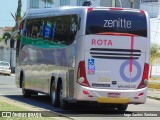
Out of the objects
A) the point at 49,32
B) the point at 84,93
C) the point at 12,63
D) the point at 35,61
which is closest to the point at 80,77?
the point at 84,93

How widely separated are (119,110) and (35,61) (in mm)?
5318

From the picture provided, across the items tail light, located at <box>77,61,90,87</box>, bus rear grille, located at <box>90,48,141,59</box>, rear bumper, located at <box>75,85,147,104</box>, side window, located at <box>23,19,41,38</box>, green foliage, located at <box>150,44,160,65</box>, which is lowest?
green foliage, located at <box>150,44,160,65</box>

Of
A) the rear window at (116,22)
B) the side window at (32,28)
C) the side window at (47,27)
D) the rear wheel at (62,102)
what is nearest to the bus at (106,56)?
the rear window at (116,22)

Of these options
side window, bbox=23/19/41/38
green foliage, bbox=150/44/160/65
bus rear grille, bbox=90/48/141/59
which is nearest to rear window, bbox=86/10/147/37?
bus rear grille, bbox=90/48/141/59

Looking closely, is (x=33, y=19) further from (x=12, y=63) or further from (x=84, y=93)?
(x=12, y=63)

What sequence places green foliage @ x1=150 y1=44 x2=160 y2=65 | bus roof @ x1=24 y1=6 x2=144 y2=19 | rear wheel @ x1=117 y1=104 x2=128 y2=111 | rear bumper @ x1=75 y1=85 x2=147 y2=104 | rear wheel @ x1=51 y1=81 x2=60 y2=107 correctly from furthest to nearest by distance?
green foliage @ x1=150 y1=44 x2=160 y2=65 < rear wheel @ x1=51 y1=81 x2=60 y2=107 < rear wheel @ x1=117 y1=104 x2=128 y2=111 < bus roof @ x1=24 y1=6 x2=144 y2=19 < rear bumper @ x1=75 y1=85 x2=147 y2=104

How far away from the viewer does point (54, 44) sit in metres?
22.6

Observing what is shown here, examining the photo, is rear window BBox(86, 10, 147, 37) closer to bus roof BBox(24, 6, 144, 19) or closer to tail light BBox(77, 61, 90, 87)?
bus roof BBox(24, 6, 144, 19)

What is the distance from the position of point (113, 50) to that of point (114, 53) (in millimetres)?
105

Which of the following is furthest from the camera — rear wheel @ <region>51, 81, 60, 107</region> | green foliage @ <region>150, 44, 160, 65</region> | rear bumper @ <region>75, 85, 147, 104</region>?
green foliage @ <region>150, 44, 160, 65</region>

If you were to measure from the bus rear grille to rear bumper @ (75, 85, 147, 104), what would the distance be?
111 cm

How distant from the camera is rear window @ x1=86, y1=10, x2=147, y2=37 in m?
19.9

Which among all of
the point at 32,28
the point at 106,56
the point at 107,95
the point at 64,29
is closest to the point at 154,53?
the point at 32,28

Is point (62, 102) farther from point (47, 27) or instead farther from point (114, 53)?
point (47, 27)
